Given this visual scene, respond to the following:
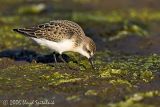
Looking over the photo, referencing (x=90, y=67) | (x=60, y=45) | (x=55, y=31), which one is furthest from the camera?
(x=90, y=67)

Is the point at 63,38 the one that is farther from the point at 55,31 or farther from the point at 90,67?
the point at 90,67

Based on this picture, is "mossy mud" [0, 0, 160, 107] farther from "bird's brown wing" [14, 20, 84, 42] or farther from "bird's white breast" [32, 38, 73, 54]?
"bird's brown wing" [14, 20, 84, 42]

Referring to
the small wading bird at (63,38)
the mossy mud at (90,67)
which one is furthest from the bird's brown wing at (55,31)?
the mossy mud at (90,67)

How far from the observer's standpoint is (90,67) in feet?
42.4

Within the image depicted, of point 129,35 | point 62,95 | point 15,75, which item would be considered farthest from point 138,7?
point 62,95

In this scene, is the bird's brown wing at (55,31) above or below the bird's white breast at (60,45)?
above

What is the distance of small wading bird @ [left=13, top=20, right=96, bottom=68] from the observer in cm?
1268

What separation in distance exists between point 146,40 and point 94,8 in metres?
6.09

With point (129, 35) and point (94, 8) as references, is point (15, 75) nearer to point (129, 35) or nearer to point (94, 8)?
point (129, 35)

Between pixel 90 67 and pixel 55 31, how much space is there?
3.67 ft

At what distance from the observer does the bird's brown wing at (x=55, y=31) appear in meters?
12.7

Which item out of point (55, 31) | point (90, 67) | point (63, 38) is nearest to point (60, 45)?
point (63, 38)

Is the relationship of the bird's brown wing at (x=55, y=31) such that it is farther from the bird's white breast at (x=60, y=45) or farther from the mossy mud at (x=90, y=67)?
the mossy mud at (x=90, y=67)

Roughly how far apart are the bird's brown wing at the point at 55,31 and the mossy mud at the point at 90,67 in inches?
27.8
